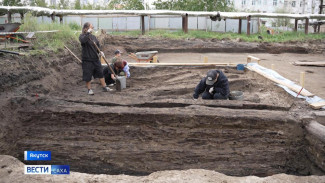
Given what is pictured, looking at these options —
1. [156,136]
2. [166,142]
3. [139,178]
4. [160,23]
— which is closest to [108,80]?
[156,136]

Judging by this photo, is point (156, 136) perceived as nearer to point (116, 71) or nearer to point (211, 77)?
point (211, 77)

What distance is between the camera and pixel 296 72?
9359mm

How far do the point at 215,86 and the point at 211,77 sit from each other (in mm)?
467

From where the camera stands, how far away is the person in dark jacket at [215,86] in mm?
5840

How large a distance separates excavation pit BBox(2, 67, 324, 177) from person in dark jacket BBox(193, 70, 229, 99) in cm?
79

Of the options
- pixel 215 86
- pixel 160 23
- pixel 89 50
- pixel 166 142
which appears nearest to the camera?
pixel 166 142

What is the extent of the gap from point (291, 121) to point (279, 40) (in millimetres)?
13667

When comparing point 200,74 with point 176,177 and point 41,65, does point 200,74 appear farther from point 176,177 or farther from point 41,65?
point 176,177

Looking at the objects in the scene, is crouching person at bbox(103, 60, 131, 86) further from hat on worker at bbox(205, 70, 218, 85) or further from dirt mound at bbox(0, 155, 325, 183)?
dirt mound at bbox(0, 155, 325, 183)

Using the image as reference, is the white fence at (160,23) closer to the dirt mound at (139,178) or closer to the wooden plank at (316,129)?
the wooden plank at (316,129)

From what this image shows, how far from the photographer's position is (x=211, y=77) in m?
5.75

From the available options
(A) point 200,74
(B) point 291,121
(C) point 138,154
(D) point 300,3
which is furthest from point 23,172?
(D) point 300,3

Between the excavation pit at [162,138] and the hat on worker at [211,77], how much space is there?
29.0 inches

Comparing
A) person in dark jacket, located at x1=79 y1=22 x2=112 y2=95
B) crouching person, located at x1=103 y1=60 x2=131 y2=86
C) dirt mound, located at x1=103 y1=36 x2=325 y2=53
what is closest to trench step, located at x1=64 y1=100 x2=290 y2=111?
person in dark jacket, located at x1=79 y1=22 x2=112 y2=95
